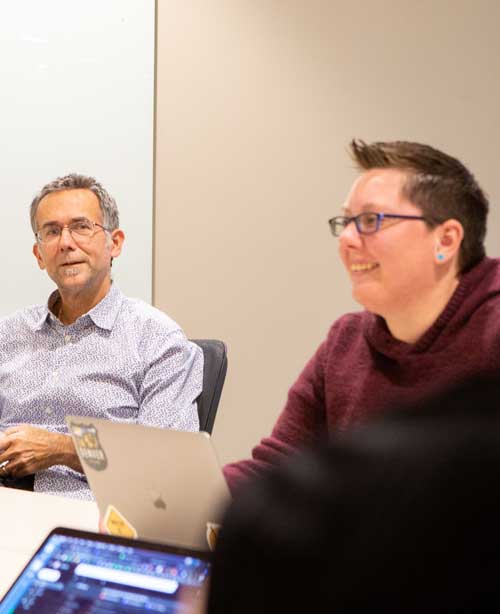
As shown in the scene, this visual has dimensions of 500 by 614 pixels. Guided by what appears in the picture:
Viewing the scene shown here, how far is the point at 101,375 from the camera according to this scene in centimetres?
208

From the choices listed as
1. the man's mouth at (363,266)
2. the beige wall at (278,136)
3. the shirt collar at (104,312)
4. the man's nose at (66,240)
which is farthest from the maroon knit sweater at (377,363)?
the beige wall at (278,136)

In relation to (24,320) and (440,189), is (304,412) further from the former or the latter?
(24,320)

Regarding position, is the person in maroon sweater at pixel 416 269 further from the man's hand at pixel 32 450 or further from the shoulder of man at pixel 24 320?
the shoulder of man at pixel 24 320

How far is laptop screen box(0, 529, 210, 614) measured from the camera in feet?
3.17

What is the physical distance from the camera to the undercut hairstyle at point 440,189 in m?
1.39

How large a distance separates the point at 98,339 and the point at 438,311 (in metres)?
1.08

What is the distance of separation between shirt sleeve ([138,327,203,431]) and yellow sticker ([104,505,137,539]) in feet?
2.31

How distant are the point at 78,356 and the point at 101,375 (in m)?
0.11

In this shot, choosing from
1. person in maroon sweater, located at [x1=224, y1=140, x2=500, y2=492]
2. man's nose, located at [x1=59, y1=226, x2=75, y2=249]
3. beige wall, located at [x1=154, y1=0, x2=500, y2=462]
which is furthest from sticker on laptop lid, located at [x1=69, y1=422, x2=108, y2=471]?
beige wall, located at [x1=154, y1=0, x2=500, y2=462]

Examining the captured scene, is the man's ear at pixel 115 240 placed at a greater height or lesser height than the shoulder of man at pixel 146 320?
greater

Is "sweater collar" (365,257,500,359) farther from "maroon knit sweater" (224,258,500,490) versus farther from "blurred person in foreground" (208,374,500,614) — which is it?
"blurred person in foreground" (208,374,500,614)

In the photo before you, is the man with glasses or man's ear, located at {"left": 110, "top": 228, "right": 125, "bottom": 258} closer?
the man with glasses

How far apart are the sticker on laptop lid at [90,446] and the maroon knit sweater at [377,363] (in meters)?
0.24

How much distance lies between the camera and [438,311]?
55.3 inches
